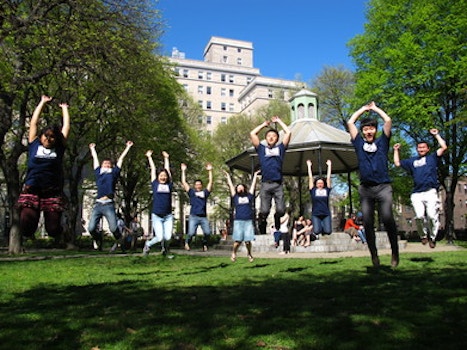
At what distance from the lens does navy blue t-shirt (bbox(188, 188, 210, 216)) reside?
12.6m

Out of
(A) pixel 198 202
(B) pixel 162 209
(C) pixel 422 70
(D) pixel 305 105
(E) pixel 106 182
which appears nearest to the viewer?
(E) pixel 106 182

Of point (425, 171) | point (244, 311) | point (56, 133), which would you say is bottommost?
point (244, 311)

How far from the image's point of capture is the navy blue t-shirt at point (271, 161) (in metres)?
8.88

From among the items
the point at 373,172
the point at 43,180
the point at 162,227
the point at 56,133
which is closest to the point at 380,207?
the point at 373,172

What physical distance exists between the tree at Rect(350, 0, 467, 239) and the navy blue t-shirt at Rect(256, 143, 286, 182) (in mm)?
19062

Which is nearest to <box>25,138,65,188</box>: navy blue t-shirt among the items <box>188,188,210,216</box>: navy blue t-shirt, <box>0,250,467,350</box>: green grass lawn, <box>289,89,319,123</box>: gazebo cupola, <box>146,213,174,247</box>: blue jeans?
<box>0,250,467,350</box>: green grass lawn

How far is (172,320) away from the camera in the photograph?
399 centimetres

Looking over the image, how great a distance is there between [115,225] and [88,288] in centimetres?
306

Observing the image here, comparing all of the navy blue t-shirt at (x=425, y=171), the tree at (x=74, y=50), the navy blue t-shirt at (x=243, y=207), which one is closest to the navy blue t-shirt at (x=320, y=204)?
the navy blue t-shirt at (x=243, y=207)

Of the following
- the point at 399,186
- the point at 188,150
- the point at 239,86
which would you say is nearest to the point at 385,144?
the point at 399,186

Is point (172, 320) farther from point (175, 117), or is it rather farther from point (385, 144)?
point (175, 117)

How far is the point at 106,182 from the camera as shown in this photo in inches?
379

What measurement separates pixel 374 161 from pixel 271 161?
2.66 meters

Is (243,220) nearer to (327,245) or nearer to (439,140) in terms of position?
(439,140)
